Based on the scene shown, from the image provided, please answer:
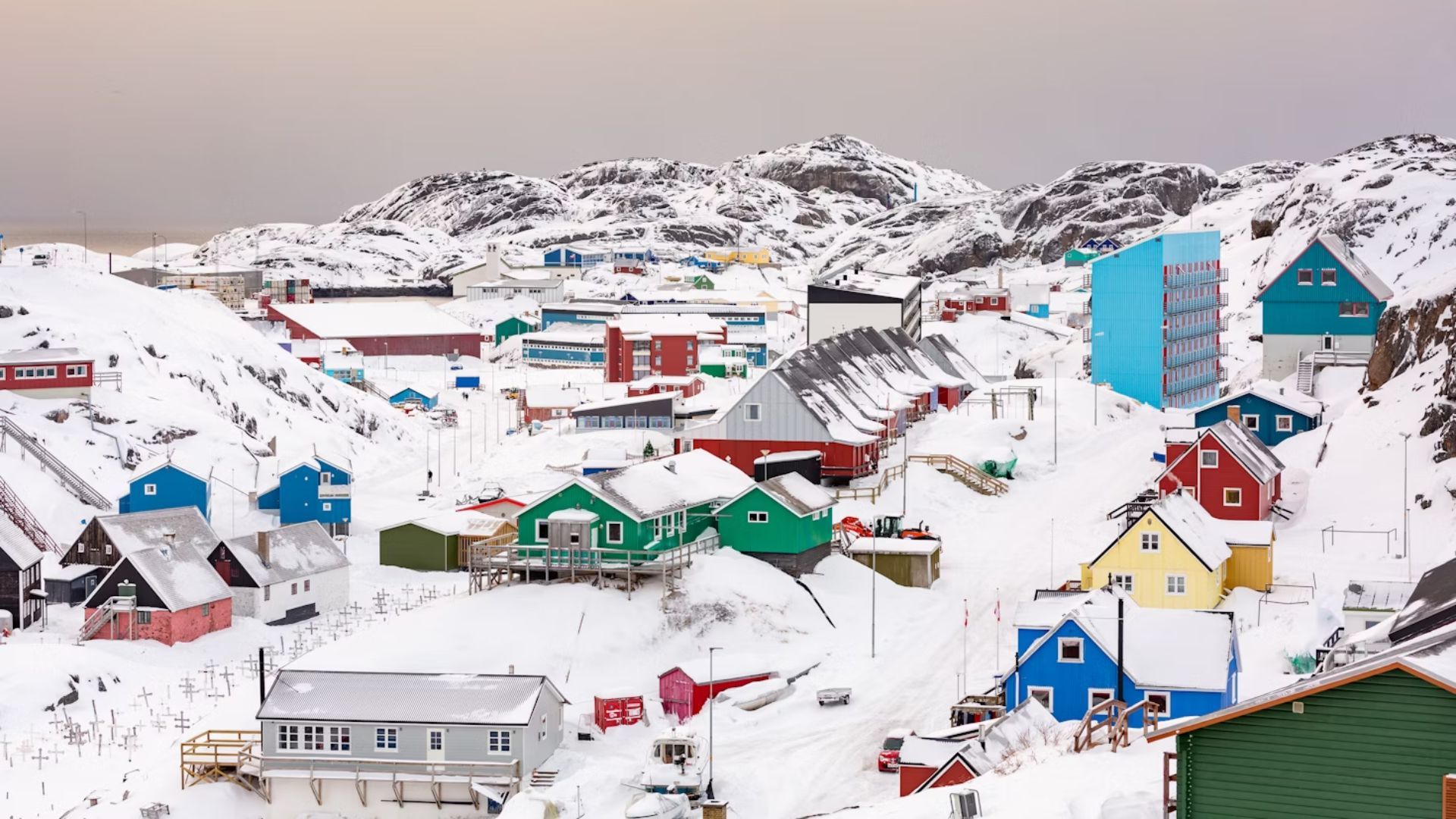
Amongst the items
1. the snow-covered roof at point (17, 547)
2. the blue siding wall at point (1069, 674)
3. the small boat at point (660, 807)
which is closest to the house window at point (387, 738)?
the small boat at point (660, 807)

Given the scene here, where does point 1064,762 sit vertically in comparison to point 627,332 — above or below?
below

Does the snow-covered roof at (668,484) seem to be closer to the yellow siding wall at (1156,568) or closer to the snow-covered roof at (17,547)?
the yellow siding wall at (1156,568)

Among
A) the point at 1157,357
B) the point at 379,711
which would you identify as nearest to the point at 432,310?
the point at 1157,357

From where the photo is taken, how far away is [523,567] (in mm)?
45719

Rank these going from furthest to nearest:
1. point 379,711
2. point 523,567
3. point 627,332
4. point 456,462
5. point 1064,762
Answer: point 627,332, point 456,462, point 523,567, point 379,711, point 1064,762

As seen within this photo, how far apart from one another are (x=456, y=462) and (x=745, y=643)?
36151 millimetres

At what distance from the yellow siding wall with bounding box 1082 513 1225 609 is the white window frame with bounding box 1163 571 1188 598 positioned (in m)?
0.02

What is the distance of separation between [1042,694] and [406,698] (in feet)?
40.9

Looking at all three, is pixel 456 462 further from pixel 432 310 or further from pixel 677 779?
pixel 432 310

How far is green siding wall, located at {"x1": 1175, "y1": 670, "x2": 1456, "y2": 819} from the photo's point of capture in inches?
776

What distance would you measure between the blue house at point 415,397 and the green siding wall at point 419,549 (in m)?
43.6

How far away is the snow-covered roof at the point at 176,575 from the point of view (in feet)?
153

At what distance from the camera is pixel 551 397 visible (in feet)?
297

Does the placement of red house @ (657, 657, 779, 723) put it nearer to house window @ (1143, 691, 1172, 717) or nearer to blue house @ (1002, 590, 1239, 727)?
blue house @ (1002, 590, 1239, 727)
